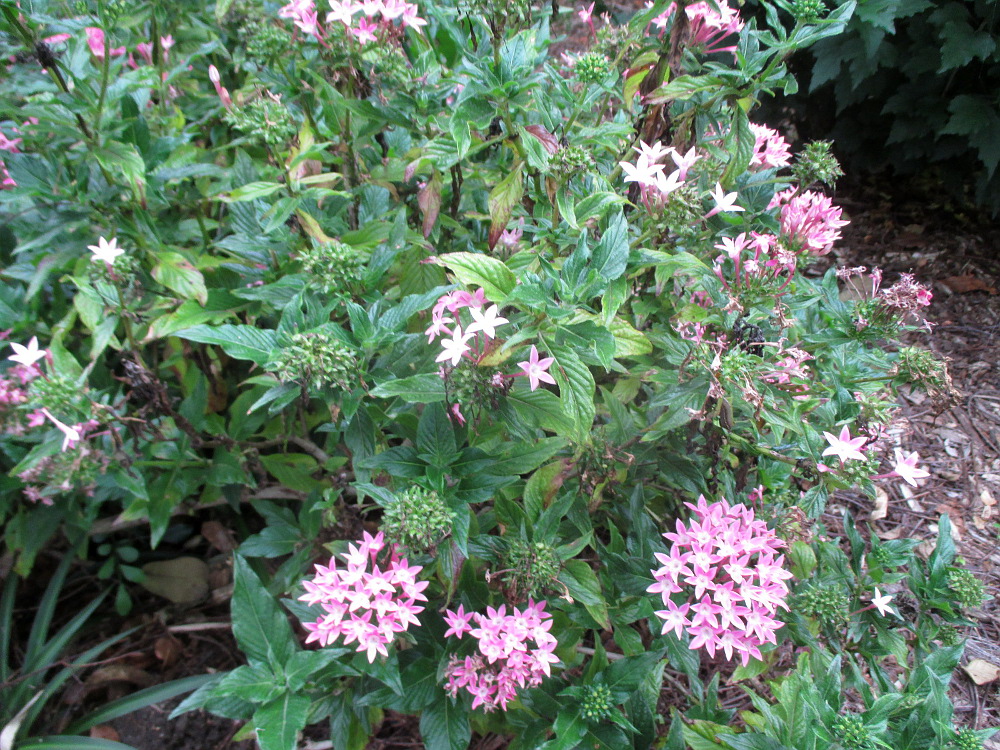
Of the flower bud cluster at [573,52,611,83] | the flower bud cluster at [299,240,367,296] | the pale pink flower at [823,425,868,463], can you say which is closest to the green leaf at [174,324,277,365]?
the flower bud cluster at [299,240,367,296]

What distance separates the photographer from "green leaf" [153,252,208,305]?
1.78m

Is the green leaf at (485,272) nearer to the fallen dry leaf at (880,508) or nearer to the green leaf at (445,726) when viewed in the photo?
the green leaf at (445,726)

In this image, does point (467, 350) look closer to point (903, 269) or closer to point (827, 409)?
point (827, 409)

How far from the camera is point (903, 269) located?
373 cm

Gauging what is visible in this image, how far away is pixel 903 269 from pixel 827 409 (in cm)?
262

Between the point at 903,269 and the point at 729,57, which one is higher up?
the point at 729,57

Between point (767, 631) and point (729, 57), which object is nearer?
point (767, 631)

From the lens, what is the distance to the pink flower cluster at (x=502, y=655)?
54.1 inches

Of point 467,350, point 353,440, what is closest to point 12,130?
point 353,440

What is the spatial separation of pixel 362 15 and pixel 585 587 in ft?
5.12

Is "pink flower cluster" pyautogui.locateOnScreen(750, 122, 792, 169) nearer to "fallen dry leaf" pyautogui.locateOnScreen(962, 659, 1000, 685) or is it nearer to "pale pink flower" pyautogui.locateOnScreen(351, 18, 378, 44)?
"pale pink flower" pyautogui.locateOnScreen(351, 18, 378, 44)

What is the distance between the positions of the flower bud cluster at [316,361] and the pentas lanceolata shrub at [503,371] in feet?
0.04

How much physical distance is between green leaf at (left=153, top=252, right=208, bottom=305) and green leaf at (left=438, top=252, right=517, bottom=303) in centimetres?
83

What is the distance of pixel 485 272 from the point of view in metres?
1.34
